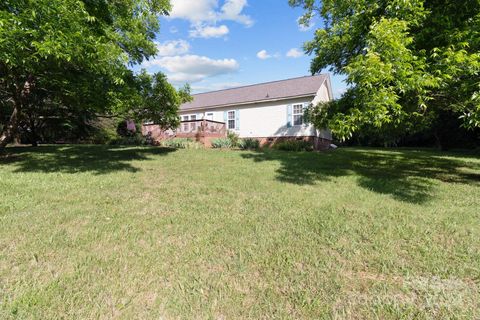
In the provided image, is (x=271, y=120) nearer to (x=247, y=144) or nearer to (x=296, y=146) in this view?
(x=247, y=144)

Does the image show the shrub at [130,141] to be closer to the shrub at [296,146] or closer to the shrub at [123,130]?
the shrub at [123,130]

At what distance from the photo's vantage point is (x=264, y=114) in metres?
18.5

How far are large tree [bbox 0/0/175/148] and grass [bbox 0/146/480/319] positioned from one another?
3008 millimetres

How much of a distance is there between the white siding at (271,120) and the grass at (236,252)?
11.7 m

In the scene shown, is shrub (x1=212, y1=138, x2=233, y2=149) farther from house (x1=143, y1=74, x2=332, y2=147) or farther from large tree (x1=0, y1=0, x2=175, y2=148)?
large tree (x1=0, y1=0, x2=175, y2=148)

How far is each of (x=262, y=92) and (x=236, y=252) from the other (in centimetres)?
1782

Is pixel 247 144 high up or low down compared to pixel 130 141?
down

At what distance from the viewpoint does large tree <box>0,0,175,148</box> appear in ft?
16.5

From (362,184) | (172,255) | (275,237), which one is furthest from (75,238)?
(362,184)

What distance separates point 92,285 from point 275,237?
6.94ft

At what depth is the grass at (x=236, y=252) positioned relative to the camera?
2.12 m

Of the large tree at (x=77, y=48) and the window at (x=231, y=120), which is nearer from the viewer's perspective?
the large tree at (x=77, y=48)

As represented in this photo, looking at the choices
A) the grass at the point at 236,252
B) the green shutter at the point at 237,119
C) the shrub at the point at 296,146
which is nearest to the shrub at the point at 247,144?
the shrub at the point at 296,146

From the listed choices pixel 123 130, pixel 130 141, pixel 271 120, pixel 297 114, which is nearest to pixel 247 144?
pixel 271 120
